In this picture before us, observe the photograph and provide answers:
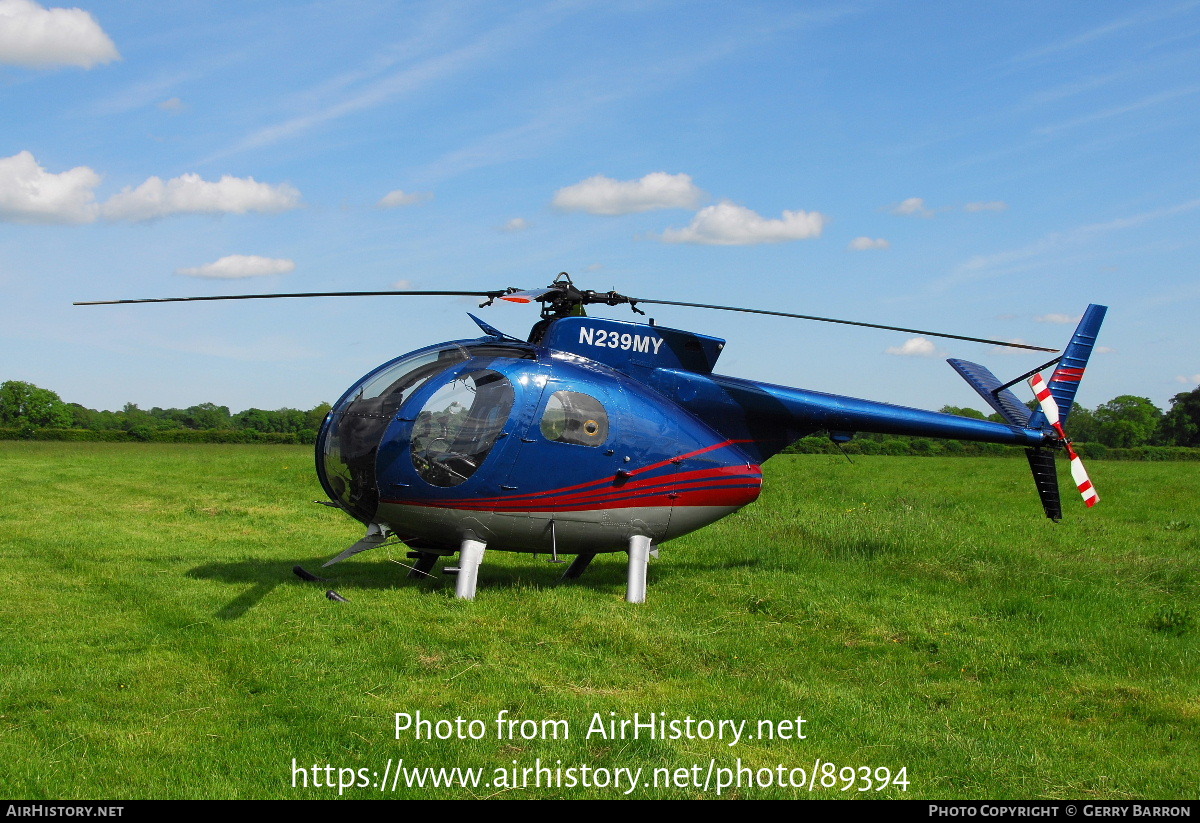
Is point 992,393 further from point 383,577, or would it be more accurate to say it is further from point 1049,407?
point 383,577

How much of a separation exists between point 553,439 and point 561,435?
0.36ft

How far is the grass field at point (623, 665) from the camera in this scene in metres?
6.14

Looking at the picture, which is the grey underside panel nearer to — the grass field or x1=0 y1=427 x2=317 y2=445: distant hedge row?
the grass field

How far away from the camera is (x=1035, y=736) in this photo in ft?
22.7

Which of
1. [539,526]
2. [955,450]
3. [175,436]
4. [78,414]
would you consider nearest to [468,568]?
[539,526]

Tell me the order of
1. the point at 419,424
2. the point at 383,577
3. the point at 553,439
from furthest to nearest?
the point at 383,577 < the point at 553,439 < the point at 419,424

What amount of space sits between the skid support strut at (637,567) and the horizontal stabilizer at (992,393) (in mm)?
6030

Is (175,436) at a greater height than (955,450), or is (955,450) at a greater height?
(955,450)

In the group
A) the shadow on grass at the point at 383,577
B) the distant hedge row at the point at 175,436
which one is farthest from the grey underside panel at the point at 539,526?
the distant hedge row at the point at 175,436

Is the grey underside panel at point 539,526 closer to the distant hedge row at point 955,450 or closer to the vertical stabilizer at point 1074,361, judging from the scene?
the vertical stabilizer at point 1074,361

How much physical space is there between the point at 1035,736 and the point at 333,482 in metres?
7.59

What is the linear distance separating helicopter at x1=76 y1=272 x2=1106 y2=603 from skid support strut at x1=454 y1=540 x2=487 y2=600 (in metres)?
0.02

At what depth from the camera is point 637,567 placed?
11.5 meters
